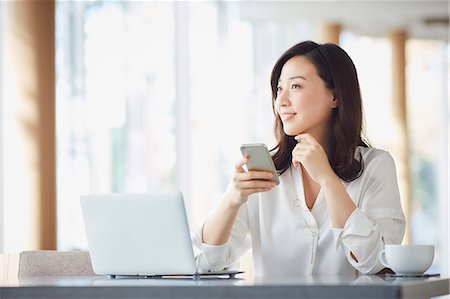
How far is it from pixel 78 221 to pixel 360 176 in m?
2.94

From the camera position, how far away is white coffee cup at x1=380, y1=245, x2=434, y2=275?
217 centimetres

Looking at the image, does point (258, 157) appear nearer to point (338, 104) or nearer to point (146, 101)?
point (338, 104)

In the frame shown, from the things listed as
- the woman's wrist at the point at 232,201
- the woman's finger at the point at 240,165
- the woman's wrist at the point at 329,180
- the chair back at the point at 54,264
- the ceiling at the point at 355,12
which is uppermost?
the ceiling at the point at 355,12

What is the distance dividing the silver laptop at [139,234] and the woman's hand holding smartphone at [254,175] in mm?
289

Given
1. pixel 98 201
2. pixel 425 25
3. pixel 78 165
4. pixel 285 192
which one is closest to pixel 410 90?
pixel 425 25

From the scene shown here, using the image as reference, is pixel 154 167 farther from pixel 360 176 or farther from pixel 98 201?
pixel 98 201

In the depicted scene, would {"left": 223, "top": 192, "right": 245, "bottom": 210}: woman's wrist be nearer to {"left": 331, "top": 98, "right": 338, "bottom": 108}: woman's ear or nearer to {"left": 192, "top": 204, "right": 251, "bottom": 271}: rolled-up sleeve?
{"left": 192, "top": 204, "right": 251, "bottom": 271}: rolled-up sleeve

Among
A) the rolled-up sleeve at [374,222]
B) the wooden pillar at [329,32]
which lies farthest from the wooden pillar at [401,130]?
the rolled-up sleeve at [374,222]

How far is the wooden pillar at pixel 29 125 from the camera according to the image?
474 cm

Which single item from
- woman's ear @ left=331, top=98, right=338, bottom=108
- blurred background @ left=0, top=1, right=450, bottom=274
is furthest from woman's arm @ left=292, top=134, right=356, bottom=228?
blurred background @ left=0, top=1, right=450, bottom=274

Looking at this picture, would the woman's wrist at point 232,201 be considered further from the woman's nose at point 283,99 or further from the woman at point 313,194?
the woman's nose at point 283,99

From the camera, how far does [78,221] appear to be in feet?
17.7

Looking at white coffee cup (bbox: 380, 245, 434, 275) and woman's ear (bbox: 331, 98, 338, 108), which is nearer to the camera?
white coffee cup (bbox: 380, 245, 434, 275)

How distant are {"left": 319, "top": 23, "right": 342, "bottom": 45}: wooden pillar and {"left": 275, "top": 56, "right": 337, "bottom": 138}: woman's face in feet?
20.8
